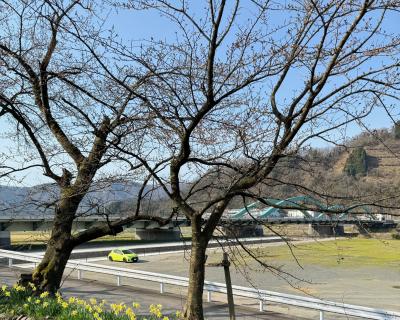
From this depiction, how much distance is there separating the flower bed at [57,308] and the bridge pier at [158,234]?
6267 cm

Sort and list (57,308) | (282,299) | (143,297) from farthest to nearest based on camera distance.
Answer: (143,297), (282,299), (57,308)

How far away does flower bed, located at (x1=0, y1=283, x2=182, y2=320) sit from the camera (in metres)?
5.43

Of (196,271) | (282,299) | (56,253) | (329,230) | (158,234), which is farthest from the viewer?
(158,234)

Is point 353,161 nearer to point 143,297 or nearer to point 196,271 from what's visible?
point 196,271

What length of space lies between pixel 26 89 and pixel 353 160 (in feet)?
17.4

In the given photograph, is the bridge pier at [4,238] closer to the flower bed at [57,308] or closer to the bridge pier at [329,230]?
the flower bed at [57,308]

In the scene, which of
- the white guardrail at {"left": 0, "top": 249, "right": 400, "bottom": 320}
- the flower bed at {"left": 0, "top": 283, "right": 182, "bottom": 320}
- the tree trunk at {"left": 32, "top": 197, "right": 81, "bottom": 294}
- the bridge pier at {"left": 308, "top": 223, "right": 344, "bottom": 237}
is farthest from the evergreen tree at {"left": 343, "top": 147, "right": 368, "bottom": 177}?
the tree trunk at {"left": 32, "top": 197, "right": 81, "bottom": 294}

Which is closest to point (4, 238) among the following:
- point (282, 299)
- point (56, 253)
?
point (282, 299)

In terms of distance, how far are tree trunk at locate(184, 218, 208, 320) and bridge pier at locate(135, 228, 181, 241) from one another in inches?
2545

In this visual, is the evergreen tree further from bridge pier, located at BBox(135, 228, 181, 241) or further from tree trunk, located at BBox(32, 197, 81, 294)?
bridge pier, located at BBox(135, 228, 181, 241)

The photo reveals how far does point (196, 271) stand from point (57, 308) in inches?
77.7

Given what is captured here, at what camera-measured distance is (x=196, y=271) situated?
5.23 m

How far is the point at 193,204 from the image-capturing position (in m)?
6.09

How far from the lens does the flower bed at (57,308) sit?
5.43m
